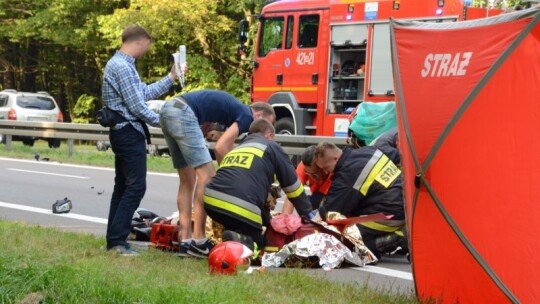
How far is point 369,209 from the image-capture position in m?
8.85

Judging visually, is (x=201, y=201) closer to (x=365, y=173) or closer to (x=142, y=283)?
(x=365, y=173)

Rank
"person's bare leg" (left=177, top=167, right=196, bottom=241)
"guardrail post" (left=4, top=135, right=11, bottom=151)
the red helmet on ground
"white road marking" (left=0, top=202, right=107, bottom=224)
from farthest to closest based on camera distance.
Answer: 1. "guardrail post" (left=4, top=135, right=11, bottom=151)
2. "white road marking" (left=0, top=202, right=107, bottom=224)
3. "person's bare leg" (left=177, top=167, right=196, bottom=241)
4. the red helmet on ground

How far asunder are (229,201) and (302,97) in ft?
42.1

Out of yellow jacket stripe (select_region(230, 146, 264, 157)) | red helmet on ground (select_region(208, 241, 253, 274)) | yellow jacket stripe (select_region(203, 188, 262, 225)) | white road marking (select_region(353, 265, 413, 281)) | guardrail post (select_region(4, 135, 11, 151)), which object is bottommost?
guardrail post (select_region(4, 135, 11, 151))

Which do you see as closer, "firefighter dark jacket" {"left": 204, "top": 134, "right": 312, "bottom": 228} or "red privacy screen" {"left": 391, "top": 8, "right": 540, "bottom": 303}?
"red privacy screen" {"left": 391, "top": 8, "right": 540, "bottom": 303}

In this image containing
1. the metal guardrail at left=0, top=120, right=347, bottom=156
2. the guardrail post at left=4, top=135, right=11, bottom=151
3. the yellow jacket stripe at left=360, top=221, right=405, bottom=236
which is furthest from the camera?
the guardrail post at left=4, top=135, right=11, bottom=151

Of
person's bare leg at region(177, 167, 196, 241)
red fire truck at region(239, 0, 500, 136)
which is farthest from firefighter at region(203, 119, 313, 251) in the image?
red fire truck at region(239, 0, 500, 136)

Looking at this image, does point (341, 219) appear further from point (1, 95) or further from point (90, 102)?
point (90, 102)

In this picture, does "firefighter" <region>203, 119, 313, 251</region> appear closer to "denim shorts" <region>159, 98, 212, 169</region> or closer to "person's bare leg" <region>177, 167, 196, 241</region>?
"denim shorts" <region>159, 98, 212, 169</region>

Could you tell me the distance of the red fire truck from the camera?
1912cm

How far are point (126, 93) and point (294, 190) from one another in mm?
1538

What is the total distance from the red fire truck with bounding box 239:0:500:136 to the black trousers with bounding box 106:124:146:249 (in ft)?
35.8

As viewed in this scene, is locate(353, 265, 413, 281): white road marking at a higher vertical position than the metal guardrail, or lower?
higher

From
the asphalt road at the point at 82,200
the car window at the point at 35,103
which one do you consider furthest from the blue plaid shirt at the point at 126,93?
the car window at the point at 35,103
